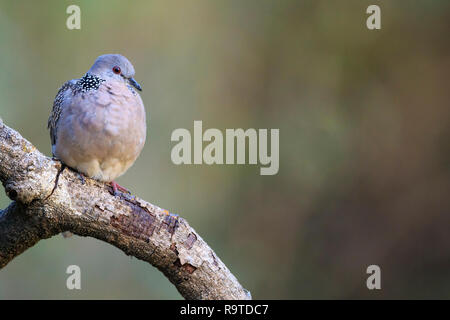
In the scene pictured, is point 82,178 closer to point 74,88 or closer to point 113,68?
point 74,88

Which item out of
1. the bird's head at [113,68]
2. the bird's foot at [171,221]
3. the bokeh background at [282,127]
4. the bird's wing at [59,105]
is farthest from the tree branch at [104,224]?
the bokeh background at [282,127]

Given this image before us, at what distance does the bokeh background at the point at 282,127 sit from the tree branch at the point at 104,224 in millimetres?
3835

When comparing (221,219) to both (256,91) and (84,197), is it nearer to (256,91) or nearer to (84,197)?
(256,91)

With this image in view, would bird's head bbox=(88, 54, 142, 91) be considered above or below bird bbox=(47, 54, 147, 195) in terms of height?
above

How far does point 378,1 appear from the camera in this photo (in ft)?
22.0

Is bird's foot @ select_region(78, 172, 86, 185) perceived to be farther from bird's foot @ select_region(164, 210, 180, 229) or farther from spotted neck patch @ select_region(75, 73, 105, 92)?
spotted neck patch @ select_region(75, 73, 105, 92)

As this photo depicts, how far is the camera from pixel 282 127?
276 inches

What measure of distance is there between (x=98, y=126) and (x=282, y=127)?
12.9 feet

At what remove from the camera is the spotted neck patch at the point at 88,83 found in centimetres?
350

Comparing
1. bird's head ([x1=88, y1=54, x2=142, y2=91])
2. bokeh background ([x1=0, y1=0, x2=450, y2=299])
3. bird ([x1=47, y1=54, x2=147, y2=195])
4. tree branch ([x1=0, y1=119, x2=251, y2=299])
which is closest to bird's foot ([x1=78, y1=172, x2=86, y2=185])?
tree branch ([x1=0, y1=119, x2=251, y2=299])

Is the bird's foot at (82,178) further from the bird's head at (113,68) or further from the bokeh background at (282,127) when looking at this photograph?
the bokeh background at (282,127)

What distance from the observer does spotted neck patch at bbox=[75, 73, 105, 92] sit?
11.5 ft

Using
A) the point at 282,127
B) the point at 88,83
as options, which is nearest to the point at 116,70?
the point at 88,83

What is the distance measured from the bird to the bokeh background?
11.1 feet
